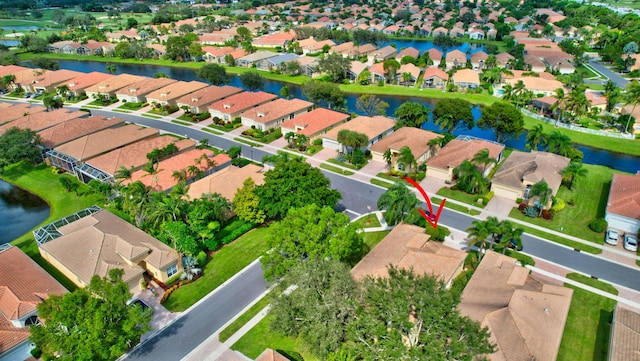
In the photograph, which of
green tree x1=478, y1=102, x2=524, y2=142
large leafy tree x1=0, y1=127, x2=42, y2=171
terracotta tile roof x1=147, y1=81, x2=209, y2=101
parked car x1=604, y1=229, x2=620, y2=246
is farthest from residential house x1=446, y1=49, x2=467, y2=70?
large leafy tree x1=0, y1=127, x2=42, y2=171

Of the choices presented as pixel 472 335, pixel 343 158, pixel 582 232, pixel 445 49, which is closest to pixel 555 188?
pixel 582 232

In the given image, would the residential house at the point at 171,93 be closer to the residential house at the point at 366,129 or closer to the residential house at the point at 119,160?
the residential house at the point at 119,160

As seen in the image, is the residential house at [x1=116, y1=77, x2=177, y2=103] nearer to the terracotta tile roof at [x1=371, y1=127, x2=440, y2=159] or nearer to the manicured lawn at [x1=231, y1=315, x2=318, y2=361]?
the terracotta tile roof at [x1=371, y1=127, x2=440, y2=159]

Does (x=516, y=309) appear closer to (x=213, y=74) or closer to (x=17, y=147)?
(x=17, y=147)

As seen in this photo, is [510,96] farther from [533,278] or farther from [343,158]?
[533,278]

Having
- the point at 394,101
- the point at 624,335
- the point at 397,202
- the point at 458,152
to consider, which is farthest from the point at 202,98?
the point at 624,335

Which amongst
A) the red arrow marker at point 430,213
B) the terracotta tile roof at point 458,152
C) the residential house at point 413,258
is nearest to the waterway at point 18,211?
the residential house at point 413,258
